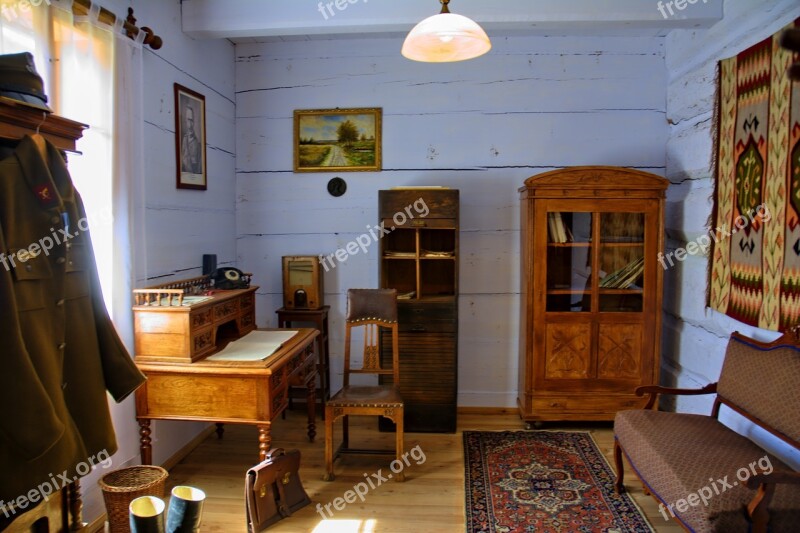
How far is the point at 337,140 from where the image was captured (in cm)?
411

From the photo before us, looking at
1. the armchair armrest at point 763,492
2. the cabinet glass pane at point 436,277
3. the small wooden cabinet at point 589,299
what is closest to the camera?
the armchair armrest at point 763,492

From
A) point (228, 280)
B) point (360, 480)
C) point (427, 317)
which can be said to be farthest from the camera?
point (427, 317)

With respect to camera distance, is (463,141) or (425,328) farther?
(463,141)

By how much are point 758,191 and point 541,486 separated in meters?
1.83

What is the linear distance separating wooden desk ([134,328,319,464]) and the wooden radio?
1.26 metres

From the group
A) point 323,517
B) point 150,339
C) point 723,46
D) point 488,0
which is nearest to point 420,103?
point 488,0

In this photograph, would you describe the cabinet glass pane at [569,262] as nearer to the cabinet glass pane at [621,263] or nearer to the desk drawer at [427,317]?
the cabinet glass pane at [621,263]

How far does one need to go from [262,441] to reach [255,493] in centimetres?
23

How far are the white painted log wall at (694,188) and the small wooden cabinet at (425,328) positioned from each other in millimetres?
1460

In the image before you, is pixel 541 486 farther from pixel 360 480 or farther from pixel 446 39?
pixel 446 39

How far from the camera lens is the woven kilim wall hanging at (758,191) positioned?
8.04 feet

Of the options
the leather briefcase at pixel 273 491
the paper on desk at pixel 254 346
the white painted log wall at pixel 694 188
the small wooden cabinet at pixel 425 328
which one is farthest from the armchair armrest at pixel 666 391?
the paper on desk at pixel 254 346

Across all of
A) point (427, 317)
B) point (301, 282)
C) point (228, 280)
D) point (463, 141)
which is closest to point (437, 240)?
point (427, 317)

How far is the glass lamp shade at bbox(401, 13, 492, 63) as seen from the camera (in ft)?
6.94
